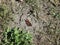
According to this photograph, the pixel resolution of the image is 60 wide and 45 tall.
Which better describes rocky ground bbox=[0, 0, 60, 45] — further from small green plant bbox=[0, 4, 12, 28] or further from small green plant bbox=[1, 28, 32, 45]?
small green plant bbox=[1, 28, 32, 45]

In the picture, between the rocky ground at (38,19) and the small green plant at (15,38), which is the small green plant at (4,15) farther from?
the small green plant at (15,38)

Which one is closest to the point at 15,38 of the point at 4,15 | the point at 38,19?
the point at 4,15

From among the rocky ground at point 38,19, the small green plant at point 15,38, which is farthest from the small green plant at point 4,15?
the small green plant at point 15,38

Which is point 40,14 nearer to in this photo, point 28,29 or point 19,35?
point 28,29

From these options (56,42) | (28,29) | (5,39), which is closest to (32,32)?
(28,29)

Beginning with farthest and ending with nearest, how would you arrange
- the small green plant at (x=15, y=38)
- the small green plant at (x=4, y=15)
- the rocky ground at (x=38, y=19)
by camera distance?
the rocky ground at (x=38, y=19)
the small green plant at (x=4, y=15)
the small green plant at (x=15, y=38)

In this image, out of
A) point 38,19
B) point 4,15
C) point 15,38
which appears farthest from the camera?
point 38,19

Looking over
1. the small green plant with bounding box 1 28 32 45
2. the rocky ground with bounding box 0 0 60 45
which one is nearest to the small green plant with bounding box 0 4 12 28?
the rocky ground with bounding box 0 0 60 45

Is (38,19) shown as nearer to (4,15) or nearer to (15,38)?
(4,15)

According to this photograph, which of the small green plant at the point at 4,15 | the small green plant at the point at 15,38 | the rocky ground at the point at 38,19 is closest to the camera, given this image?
the small green plant at the point at 15,38
